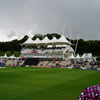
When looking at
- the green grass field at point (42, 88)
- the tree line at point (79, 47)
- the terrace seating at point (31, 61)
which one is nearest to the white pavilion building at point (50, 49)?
the terrace seating at point (31, 61)

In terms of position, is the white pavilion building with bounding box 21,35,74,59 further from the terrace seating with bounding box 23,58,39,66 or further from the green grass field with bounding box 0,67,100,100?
the green grass field with bounding box 0,67,100,100

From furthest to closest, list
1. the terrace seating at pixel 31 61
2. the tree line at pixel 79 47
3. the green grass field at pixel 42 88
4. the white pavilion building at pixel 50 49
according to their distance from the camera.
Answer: the tree line at pixel 79 47 < the white pavilion building at pixel 50 49 < the terrace seating at pixel 31 61 < the green grass field at pixel 42 88

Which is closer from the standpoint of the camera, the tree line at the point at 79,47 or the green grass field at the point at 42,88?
the green grass field at the point at 42,88

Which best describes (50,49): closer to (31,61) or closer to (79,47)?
(31,61)

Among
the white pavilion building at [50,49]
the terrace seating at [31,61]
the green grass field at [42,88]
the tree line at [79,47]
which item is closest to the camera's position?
the green grass field at [42,88]

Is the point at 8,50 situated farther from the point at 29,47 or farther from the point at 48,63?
the point at 48,63

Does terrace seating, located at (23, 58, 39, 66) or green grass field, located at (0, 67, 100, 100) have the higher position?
green grass field, located at (0, 67, 100, 100)

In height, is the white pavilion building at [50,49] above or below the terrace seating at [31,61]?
above

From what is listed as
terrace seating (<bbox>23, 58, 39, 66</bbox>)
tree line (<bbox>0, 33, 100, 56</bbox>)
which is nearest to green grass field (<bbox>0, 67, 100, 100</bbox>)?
terrace seating (<bbox>23, 58, 39, 66</bbox>)

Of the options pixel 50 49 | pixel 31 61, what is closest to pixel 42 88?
pixel 31 61

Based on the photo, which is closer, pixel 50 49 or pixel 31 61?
pixel 31 61

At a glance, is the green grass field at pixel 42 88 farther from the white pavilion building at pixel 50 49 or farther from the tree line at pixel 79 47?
the tree line at pixel 79 47

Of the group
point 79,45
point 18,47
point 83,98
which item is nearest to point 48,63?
point 79,45

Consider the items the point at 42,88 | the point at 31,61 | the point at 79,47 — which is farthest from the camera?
the point at 79,47
